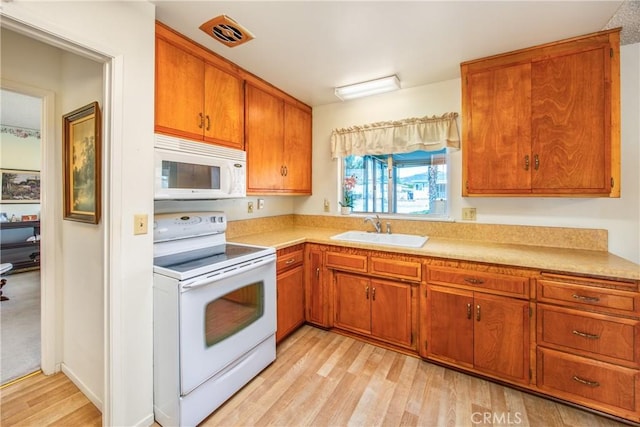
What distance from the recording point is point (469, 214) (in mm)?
2402

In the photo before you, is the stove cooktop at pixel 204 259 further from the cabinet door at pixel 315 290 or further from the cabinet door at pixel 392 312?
the cabinet door at pixel 392 312

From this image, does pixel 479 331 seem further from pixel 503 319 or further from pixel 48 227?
pixel 48 227

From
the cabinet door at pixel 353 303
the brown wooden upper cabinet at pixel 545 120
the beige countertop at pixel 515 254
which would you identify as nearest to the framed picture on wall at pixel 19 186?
the beige countertop at pixel 515 254

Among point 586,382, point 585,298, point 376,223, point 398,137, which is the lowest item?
point 586,382

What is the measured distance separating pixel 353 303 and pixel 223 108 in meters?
1.93

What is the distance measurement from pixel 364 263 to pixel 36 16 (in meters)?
2.29

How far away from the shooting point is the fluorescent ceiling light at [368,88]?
2.40 metres

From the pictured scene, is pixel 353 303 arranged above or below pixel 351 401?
above

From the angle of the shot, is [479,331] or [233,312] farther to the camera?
[479,331]

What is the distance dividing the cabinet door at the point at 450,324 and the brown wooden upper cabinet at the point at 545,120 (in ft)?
2.75

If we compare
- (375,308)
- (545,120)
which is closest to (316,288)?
(375,308)

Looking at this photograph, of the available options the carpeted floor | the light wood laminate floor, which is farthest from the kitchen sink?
the carpeted floor

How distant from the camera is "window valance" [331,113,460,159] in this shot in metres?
2.44

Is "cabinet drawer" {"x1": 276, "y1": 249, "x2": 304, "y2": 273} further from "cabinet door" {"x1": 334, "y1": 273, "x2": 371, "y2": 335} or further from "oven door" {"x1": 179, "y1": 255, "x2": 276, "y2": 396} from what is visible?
"cabinet door" {"x1": 334, "y1": 273, "x2": 371, "y2": 335}
